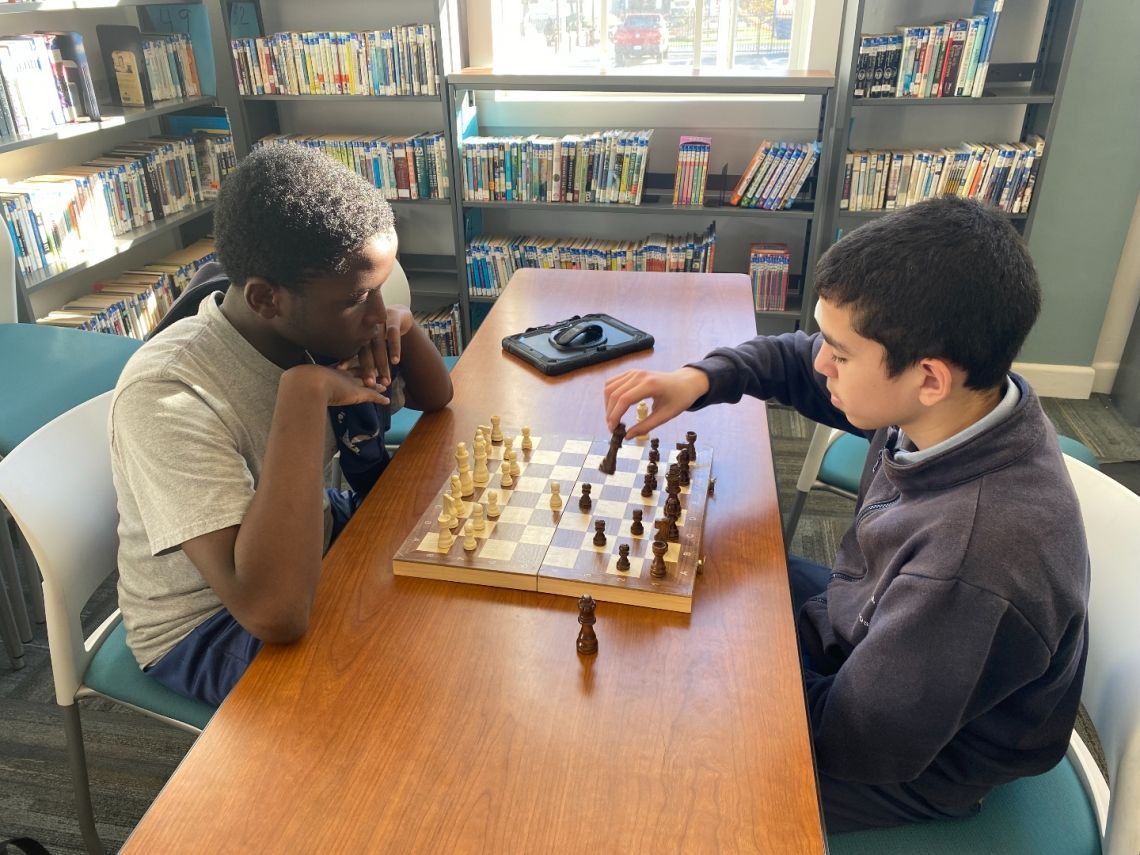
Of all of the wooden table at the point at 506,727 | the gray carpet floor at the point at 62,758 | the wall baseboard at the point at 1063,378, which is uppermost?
the wooden table at the point at 506,727

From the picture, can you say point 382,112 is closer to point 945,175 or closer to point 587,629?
point 945,175

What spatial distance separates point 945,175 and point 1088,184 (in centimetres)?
62

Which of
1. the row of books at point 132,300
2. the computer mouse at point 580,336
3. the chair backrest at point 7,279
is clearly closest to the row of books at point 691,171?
the computer mouse at point 580,336

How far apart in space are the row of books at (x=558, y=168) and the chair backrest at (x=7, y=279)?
5.31ft

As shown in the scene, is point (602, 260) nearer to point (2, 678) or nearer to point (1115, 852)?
point (2, 678)

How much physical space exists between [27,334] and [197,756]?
1.95 metres

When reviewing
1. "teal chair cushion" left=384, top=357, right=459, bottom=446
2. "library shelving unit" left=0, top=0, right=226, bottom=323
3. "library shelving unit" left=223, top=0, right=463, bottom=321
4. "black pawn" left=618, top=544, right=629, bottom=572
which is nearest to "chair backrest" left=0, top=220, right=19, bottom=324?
"library shelving unit" left=0, top=0, right=226, bottom=323

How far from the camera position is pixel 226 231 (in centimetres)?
122

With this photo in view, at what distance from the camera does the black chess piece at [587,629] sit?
971 mm

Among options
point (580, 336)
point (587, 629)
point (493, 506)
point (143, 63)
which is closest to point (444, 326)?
point (143, 63)

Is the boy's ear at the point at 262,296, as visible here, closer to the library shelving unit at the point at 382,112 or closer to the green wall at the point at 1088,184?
the library shelving unit at the point at 382,112

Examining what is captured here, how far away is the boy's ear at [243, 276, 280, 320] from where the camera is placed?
1.21 m

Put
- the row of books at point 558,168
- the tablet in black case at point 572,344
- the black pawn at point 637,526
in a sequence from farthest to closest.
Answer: the row of books at point 558,168 → the tablet in black case at point 572,344 → the black pawn at point 637,526

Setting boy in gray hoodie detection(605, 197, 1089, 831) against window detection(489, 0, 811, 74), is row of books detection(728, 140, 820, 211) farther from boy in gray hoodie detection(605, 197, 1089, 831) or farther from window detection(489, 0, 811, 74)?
boy in gray hoodie detection(605, 197, 1089, 831)
